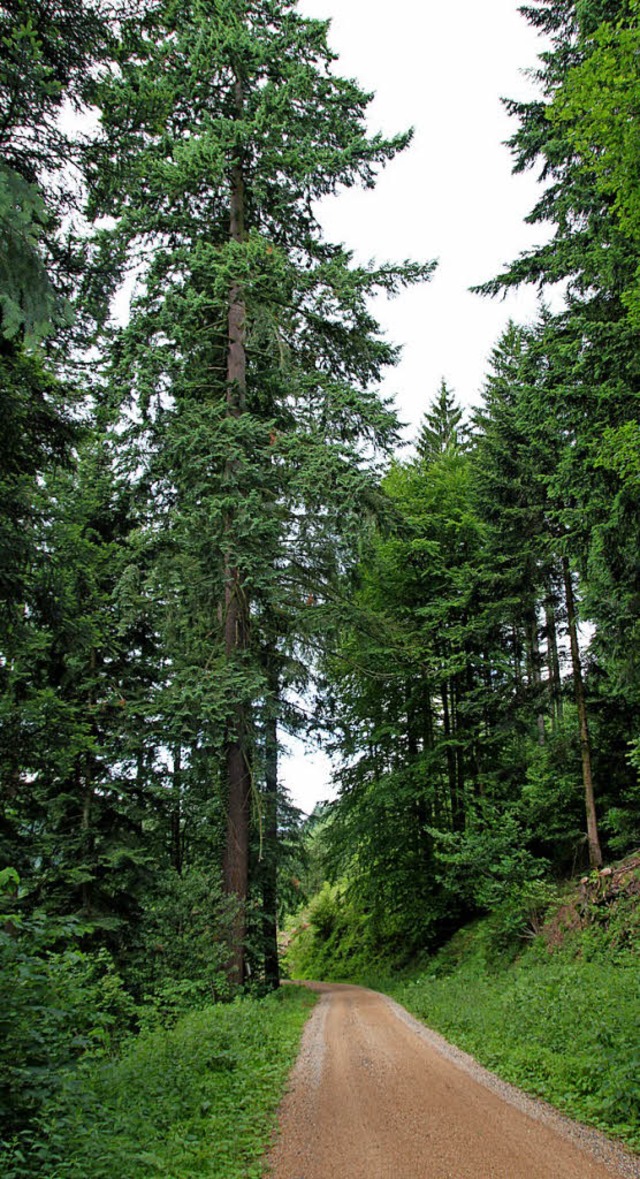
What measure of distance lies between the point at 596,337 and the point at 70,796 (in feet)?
35.4

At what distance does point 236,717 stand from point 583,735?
689cm

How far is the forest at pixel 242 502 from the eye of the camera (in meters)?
7.49

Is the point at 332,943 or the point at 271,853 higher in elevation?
the point at 271,853

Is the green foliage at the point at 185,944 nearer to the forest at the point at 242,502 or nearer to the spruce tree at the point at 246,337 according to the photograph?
the forest at the point at 242,502

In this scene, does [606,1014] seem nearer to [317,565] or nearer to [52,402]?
[317,565]

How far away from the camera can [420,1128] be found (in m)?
5.03

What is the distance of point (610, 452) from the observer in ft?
27.9

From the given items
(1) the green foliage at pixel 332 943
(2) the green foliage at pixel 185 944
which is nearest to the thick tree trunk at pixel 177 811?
(2) the green foliage at pixel 185 944

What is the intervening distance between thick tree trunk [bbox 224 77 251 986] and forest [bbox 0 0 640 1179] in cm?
5

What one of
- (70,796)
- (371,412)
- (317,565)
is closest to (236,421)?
(371,412)

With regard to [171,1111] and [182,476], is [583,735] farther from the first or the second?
[171,1111]

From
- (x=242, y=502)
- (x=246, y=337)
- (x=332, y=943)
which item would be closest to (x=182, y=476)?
(x=242, y=502)

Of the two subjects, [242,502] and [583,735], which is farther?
[583,735]

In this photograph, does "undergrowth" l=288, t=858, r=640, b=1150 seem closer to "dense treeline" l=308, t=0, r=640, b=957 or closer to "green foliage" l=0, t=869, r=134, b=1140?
"dense treeline" l=308, t=0, r=640, b=957
